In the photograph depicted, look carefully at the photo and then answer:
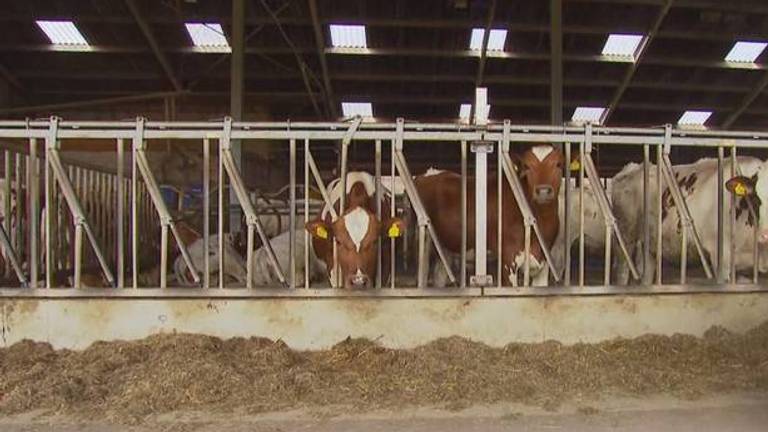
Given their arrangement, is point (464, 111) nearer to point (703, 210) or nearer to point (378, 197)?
point (703, 210)

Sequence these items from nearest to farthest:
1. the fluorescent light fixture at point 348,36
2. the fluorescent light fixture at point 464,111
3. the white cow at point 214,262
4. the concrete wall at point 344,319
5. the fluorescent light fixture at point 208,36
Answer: the concrete wall at point 344,319 → the white cow at point 214,262 → the fluorescent light fixture at point 348,36 → the fluorescent light fixture at point 208,36 → the fluorescent light fixture at point 464,111

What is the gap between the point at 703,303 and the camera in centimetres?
692

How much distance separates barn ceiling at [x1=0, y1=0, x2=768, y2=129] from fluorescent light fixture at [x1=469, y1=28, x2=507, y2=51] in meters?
0.13

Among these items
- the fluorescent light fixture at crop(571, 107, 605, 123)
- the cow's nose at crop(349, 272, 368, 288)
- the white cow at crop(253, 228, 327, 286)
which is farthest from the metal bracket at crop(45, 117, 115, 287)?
the fluorescent light fixture at crop(571, 107, 605, 123)

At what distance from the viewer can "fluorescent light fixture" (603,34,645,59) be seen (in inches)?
625

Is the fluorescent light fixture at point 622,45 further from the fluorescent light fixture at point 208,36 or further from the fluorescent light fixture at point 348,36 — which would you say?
the fluorescent light fixture at point 208,36

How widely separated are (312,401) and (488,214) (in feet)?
10.7

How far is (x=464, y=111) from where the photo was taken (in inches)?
774

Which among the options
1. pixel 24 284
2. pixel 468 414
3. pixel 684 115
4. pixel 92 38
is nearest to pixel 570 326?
pixel 468 414

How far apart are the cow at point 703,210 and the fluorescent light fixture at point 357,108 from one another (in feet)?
32.4

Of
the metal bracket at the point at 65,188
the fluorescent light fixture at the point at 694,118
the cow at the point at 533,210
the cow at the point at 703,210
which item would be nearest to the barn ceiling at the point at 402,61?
the fluorescent light fixture at the point at 694,118

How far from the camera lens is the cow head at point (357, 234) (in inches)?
271

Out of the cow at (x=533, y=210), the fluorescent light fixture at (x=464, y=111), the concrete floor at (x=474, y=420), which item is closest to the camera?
the concrete floor at (x=474, y=420)

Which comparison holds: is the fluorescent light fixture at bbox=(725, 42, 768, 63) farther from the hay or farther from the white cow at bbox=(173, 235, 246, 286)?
the white cow at bbox=(173, 235, 246, 286)
